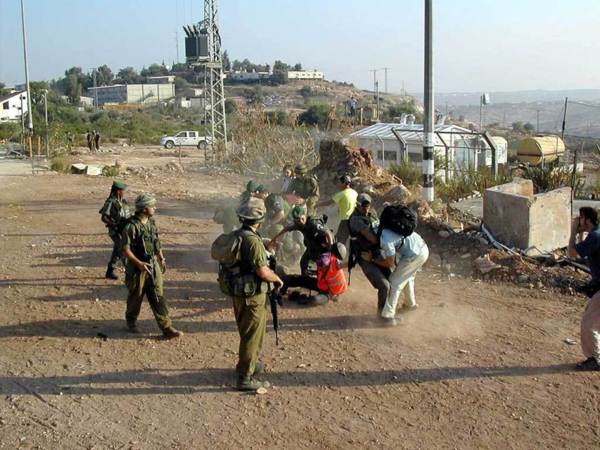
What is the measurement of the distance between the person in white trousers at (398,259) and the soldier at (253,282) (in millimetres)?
1700

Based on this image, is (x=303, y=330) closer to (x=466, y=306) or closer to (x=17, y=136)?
(x=466, y=306)

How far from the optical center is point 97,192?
18.9m

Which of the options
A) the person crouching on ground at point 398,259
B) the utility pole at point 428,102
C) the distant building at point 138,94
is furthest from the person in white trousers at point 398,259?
the distant building at point 138,94

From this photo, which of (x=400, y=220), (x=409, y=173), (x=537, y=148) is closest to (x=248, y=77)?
(x=537, y=148)

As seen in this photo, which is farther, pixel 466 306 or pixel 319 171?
pixel 319 171

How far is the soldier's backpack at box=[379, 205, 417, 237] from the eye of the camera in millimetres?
6891

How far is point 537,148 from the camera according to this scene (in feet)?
64.9

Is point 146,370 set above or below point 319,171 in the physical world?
below

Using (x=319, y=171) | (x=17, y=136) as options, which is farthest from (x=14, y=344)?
(x=17, y=136)

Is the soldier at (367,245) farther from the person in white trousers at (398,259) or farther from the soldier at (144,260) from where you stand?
the soldier at (144,260)

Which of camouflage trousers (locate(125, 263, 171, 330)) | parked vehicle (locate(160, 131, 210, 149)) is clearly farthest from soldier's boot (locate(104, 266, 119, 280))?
parked vehicle (locate(160, 131, 210, 149))

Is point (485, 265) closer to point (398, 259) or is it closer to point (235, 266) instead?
point (398, 259)

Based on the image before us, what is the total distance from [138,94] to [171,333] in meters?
126

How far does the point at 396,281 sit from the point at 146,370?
8.68 ft
